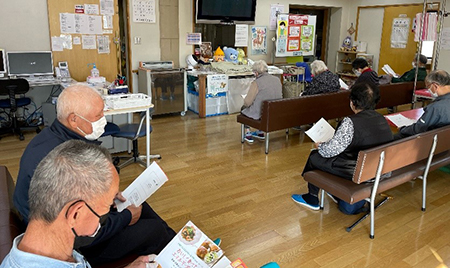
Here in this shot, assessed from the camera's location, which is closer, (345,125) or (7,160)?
(345,125)

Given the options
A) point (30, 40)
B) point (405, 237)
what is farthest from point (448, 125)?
point (30, 40)

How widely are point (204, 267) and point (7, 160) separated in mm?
3573

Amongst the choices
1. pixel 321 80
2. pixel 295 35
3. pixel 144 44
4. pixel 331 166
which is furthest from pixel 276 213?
pixel 295 35

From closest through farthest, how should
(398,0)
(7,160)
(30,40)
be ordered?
1. (7,160)
2. (30,40)
3. (398,0)

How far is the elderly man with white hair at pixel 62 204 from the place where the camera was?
3.37 ft

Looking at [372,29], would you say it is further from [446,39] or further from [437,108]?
[437,108]

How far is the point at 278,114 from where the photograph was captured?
4.44 m

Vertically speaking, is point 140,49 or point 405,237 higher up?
point 140,49

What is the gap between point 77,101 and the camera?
2170mm

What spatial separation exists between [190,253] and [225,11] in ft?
19.3

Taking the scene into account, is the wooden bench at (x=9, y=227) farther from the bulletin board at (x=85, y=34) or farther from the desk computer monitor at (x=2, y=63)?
the bulletin board at (x=85, y=34)

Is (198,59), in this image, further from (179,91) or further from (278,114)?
(278,114)

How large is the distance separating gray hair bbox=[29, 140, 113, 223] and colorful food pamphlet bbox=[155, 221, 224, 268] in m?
0.65

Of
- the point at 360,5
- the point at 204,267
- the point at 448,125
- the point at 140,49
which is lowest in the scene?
the point at 204,267
